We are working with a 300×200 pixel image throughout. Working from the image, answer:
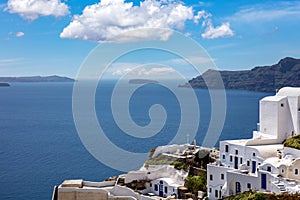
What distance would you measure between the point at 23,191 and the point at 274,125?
28.0 metres

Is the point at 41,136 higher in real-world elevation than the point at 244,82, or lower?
lower

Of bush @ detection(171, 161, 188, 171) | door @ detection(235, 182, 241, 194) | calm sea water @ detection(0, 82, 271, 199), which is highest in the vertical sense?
bush @ detection(171, 161, 188, 171)

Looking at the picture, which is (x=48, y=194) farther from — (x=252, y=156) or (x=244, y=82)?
(x=244, y=82)

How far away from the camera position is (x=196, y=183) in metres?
31.5

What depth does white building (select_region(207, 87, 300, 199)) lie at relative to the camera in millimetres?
26250

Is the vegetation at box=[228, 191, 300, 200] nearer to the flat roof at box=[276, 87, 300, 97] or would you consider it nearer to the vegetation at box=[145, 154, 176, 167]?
the vegetation at box=[145, 154, 176, 167]

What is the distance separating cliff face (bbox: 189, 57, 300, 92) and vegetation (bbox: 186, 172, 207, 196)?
4279 inches

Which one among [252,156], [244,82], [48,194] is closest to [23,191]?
[48,194]

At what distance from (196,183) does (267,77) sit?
15093 centimetres

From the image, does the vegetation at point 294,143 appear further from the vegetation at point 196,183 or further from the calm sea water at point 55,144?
the calm sea water at point 55,144

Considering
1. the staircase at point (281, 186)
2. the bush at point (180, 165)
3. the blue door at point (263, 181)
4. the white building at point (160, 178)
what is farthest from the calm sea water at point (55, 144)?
the staircase at point (281, 186)

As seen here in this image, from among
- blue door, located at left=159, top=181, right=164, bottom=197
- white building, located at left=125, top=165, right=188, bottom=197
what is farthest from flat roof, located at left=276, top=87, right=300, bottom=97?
blue door, located at left=159, top=181, right=164, bottom=197

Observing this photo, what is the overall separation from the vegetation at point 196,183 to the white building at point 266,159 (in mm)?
1145

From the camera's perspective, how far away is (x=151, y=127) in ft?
259
